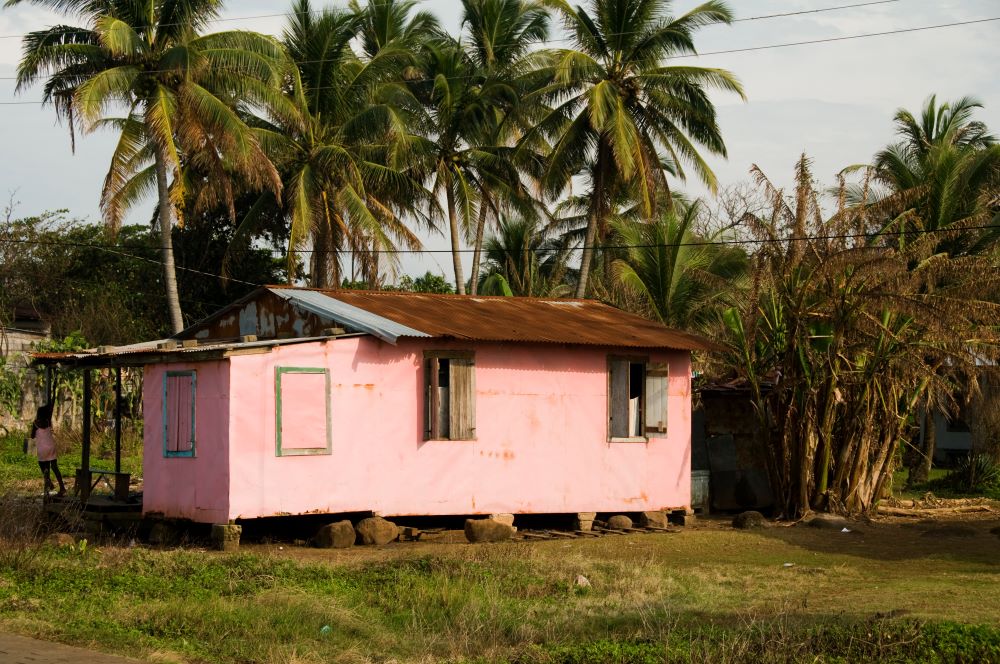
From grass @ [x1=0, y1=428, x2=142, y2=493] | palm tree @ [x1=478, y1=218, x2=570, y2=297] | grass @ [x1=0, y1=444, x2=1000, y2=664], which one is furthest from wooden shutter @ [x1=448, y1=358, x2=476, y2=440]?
palm tree @ [x1=478, y1=218, x2=570, y2=297]

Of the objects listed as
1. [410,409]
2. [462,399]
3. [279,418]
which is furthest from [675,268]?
[279,418]

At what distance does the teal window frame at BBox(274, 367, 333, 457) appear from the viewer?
15.1 meters

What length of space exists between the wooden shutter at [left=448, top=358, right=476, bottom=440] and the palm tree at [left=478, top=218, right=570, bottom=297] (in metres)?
18.4

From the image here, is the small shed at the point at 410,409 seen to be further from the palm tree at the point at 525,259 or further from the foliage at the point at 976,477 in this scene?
the palm tree at the point at 525,259

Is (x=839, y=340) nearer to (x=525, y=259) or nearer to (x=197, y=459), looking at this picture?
(x=197, y=459)

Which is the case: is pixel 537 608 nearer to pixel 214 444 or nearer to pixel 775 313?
pixel 214 444

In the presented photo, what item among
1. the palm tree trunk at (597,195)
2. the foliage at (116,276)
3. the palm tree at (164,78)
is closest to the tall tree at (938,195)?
the palm tree trunk at (597,195)

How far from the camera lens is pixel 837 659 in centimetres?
824

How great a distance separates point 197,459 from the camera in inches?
594

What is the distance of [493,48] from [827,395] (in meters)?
17.6

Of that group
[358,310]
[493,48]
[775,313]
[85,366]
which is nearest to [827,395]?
[775,313]

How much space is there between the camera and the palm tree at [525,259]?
36750mm

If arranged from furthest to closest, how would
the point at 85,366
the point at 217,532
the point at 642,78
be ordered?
the point at 642,78 < the point at 85,366 < the point at 217,532

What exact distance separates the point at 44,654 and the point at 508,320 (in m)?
10.3
